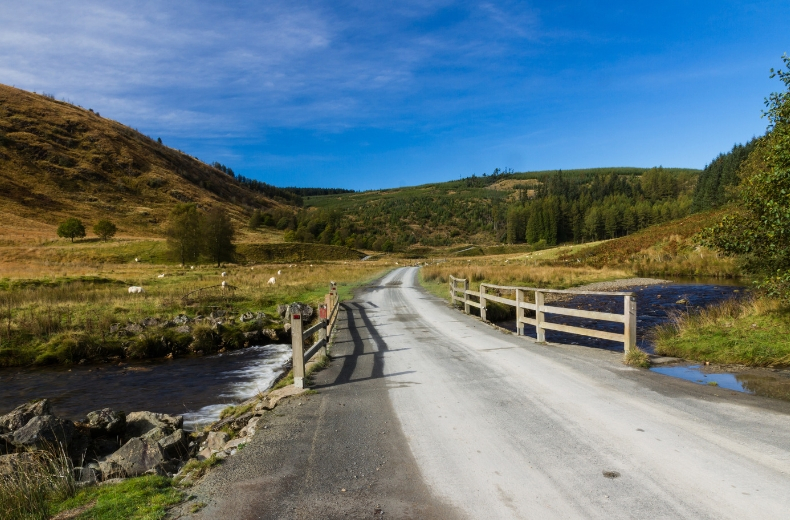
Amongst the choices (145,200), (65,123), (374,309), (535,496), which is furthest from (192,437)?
(65,123)

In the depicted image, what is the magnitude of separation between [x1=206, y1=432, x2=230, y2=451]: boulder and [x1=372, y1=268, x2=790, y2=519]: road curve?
8.17 ft

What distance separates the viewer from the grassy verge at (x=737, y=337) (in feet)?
30.2

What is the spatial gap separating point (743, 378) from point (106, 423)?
11.2m

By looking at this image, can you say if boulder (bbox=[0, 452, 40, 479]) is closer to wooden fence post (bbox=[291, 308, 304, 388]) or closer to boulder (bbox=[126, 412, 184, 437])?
boulder (bbox=[126, 412, 184, 437])

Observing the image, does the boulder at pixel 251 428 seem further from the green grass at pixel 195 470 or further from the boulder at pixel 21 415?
the boulder at pixel 21 415

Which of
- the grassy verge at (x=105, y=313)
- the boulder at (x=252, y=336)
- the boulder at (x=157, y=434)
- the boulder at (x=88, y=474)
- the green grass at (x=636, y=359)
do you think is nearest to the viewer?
the boulder at (x=88, y=474)

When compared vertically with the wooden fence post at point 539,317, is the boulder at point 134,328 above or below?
below

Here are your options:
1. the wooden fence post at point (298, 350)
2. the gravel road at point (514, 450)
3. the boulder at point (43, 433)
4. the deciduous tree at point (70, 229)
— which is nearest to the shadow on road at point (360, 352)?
the gravel road at point (514, 450)

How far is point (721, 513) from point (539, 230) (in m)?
134

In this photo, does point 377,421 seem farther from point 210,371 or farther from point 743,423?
point 210,371

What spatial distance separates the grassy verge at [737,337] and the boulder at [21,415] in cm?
1224

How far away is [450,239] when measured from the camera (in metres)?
169

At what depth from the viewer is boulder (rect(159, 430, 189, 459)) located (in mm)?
7027

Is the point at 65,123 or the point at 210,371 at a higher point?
the point at 65,123
